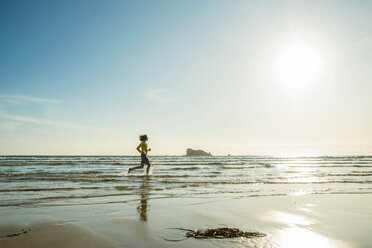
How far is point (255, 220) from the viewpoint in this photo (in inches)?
205

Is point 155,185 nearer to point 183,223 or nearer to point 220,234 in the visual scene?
point 183,223

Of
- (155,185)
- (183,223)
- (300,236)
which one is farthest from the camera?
(155,185)

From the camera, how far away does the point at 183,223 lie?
4891 mm

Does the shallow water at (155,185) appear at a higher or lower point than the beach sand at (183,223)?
lower

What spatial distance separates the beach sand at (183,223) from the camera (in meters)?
3.73

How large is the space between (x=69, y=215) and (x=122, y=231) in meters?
1.99

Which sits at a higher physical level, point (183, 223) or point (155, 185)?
point (183, 223)

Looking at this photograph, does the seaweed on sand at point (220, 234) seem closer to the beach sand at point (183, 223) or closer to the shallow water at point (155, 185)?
A: the beach sand at point (183, 223)

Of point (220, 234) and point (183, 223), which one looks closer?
point (220, 234)

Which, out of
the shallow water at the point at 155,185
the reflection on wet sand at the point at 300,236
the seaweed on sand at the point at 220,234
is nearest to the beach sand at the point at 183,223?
the reflection on wet sand at the point at 300,236

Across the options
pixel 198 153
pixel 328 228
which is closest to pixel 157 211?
pixel 328 228

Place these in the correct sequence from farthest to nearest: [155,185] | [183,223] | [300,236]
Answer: [155,185], [183,223], [300,236]

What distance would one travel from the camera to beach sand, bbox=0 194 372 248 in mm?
3729

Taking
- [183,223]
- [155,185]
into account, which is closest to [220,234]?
[183,223]
